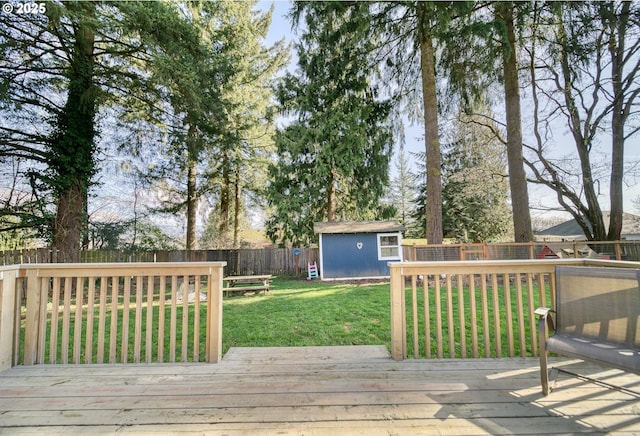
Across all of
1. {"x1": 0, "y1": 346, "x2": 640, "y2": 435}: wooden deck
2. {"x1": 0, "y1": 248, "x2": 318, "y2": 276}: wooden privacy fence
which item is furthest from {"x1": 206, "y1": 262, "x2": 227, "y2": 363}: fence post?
{"x1": 0, "y1": 248, "x2": 318, "y2": 276}: wooden privacy fence

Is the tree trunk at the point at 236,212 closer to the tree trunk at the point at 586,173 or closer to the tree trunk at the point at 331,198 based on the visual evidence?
the tree trunk at the point at 331,198

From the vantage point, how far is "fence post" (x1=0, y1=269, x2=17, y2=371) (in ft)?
7.98

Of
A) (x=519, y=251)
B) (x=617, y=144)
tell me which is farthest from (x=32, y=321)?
(x=617, y=144)

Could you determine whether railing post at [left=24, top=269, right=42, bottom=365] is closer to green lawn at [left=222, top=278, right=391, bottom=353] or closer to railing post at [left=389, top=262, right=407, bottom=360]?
green lawn at [left=222, top=278, right=391, bottom=353]

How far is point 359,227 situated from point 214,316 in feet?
29.8

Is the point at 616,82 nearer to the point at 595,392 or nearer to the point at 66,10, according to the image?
the point at 595,392

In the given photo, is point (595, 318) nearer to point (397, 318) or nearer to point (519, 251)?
point (397, 318)

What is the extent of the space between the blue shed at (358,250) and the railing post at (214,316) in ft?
27.7

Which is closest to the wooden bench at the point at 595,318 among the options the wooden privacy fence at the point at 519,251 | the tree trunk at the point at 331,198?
the wooden privacy fence at the point at 519,251

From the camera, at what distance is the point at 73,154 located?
7.76m

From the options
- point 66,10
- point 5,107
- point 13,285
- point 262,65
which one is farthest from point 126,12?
point 262,65

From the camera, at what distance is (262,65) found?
14430 mm

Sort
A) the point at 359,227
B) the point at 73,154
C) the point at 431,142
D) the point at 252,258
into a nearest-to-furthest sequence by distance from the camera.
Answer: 1. the point at 73,154
2. the point at 431,142
3. the point at 359,227
4. the point at 252,258

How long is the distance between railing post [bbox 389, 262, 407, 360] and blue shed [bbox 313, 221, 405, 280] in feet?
27.5
